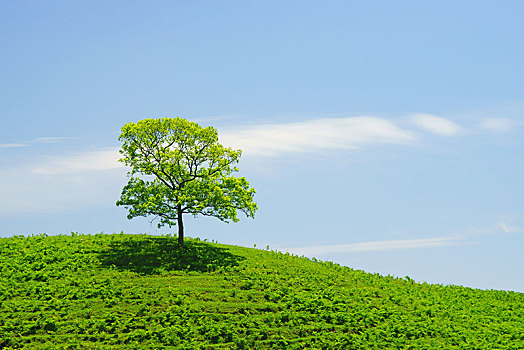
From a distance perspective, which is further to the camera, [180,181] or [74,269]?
[180,181]

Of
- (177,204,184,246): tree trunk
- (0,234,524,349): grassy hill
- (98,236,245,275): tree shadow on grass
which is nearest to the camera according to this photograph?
(0,234,524,349): grassy hill

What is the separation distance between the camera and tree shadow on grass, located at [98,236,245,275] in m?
34.1

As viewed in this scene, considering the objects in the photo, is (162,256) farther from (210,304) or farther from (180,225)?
(210,304)

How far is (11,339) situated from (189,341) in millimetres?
9265

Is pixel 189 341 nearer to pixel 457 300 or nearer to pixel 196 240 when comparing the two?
pixel 196 240

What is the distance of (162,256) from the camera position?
35812 mm

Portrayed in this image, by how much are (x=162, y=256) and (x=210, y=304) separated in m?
8.56

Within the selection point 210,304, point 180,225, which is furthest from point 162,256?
point 210,304

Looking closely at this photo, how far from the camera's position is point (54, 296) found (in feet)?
96.8

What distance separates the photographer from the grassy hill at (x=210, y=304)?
Answer: 2600 cm

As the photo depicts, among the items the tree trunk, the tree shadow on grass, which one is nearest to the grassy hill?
the tree shadow on grass

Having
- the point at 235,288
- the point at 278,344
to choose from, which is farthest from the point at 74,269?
the point at 278,344

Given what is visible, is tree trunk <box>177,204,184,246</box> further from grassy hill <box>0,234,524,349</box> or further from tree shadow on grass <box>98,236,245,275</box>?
grassy hill <box>0,234,524,349</box>

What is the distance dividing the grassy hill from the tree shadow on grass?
84mm
